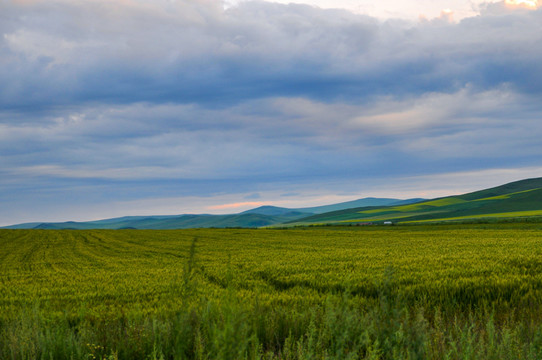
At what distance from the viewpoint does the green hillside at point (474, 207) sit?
119 m

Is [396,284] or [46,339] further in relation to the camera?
[396,284]

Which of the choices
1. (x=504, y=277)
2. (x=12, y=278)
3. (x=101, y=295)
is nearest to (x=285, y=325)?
(x=101, y=295)

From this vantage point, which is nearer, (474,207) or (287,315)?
(287,315)

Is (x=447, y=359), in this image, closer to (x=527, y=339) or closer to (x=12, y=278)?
(x=527, y=339)

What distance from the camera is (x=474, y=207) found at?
141375mm

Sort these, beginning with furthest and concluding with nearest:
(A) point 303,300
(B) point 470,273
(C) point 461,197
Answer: (C) point 461,197, (B) point 470,273, (A) point 303,300

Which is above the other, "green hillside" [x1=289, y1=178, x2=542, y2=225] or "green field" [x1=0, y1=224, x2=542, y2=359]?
"green field" [x1=0, y1=224, x2=542, y2=359]

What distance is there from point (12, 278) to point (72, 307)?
11255 millimetres

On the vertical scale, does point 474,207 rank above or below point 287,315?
below

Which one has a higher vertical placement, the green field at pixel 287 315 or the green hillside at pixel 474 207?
the green field at pixel 287 315

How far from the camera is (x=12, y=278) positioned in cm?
1770

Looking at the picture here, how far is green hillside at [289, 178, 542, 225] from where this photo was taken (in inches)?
4673

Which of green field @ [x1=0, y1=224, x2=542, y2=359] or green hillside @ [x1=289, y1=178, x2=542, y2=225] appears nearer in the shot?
green field @ [x1=0, y1=224, x2=542, y2=359]

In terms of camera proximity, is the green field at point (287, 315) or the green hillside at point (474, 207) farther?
the green hillside at point (474, 207)
